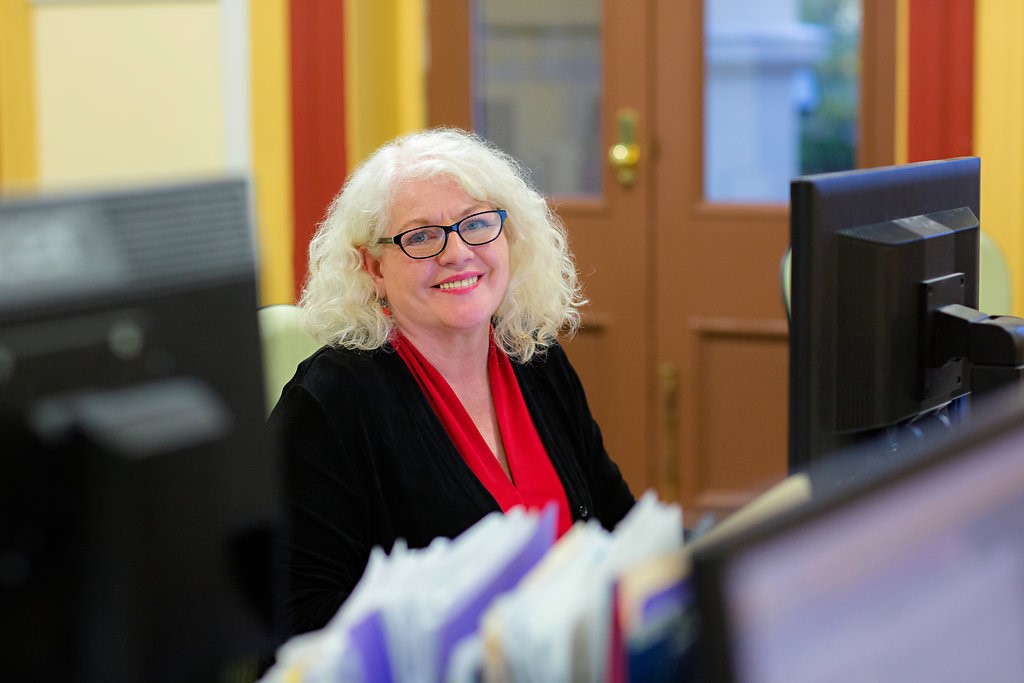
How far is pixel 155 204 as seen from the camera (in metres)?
0.78

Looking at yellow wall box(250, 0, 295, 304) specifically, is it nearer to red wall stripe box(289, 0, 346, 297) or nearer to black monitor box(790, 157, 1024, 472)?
red wall stripe box(289, 0, 346, 297)

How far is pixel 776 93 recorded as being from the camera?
3572 mm

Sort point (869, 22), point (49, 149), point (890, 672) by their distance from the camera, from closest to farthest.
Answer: point (890, 672) < point (869, 22) < point (49, 149)

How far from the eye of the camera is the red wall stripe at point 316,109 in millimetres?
3725

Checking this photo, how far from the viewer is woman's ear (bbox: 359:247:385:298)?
6.83 feet

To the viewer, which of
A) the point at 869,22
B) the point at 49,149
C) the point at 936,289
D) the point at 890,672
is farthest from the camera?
the point at 49,149

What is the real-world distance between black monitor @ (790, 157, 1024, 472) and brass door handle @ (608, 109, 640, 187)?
6.93ft

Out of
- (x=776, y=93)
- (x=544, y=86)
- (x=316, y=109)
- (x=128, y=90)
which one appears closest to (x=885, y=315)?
(x=776, y=93)

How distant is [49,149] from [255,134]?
647mm

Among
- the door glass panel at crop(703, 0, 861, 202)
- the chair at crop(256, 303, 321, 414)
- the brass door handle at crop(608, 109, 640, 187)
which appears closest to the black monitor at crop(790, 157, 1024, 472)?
the chair at crop(256, 303, 321, 414)

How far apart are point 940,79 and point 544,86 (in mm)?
1061

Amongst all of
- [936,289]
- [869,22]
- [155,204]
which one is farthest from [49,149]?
[155,204]

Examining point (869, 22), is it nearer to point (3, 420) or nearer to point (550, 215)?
point (550, 215)

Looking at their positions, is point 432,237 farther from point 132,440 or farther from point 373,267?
point 132,440
